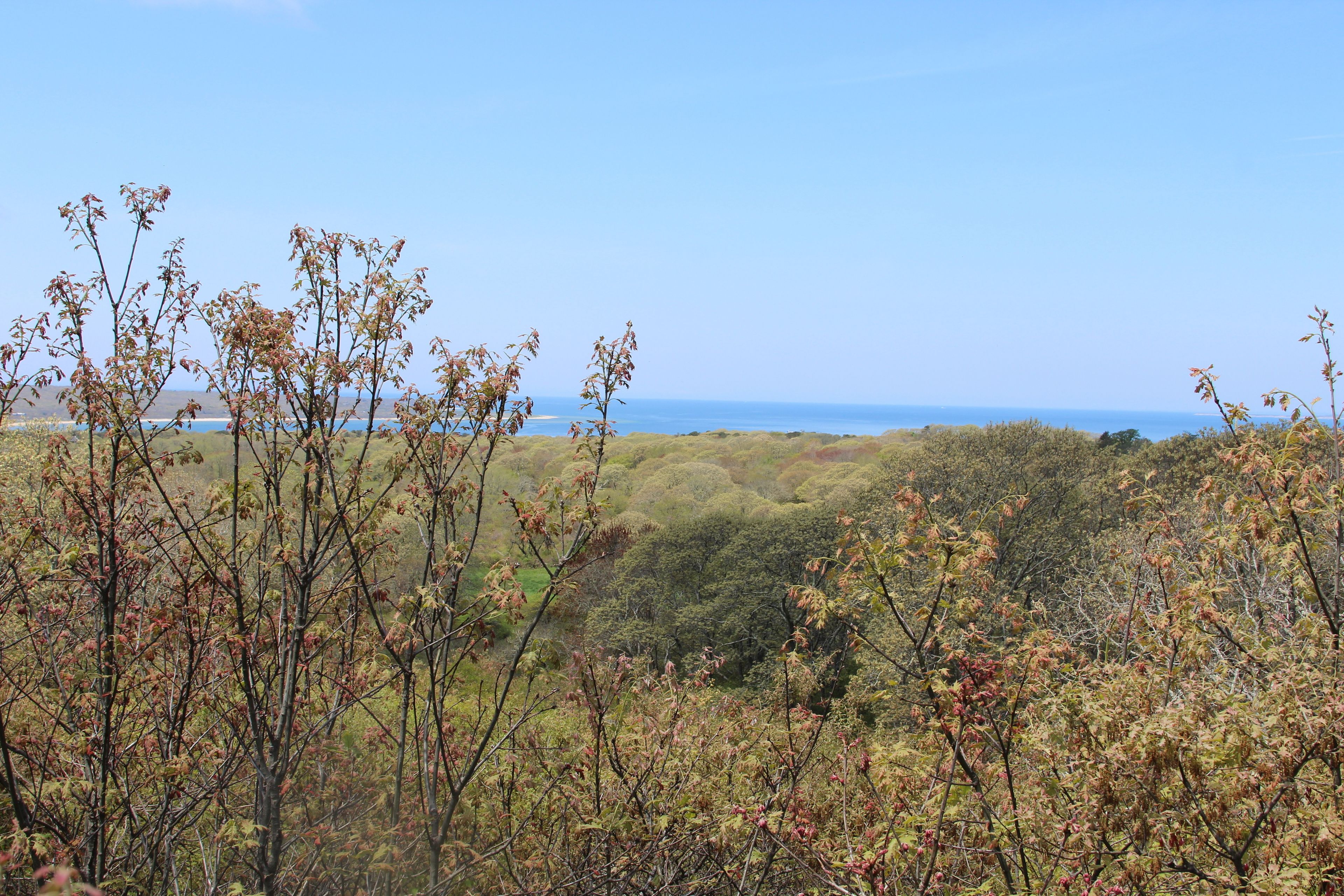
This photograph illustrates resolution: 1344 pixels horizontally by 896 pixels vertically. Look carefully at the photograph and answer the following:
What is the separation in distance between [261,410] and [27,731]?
3816 millimetres

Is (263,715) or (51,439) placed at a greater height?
(51,439)

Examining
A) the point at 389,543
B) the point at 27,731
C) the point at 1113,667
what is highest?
the point at 389,543

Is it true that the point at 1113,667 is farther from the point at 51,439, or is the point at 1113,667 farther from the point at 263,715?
the point at 51,439

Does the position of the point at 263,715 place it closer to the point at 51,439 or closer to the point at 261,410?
the point at 261,410

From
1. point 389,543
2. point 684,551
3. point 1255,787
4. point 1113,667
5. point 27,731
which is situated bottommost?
point 684,551

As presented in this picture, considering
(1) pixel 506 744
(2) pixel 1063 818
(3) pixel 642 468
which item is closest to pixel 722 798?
(1) pixel 506 744

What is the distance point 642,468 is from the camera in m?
50.7

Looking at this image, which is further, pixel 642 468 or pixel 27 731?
pixel 642 468

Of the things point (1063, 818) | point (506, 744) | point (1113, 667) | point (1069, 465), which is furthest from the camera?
point (1069, 465)

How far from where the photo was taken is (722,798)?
778 cm

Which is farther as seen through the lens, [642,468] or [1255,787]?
[642,468]

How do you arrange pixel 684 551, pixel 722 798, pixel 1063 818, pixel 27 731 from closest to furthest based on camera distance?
pixel 1063 818 < pixel 27 731 < pixel 722 798 < pixel 684 551

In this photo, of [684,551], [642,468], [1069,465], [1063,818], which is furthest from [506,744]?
[642,468]

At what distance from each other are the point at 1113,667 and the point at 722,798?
4.60 meters
